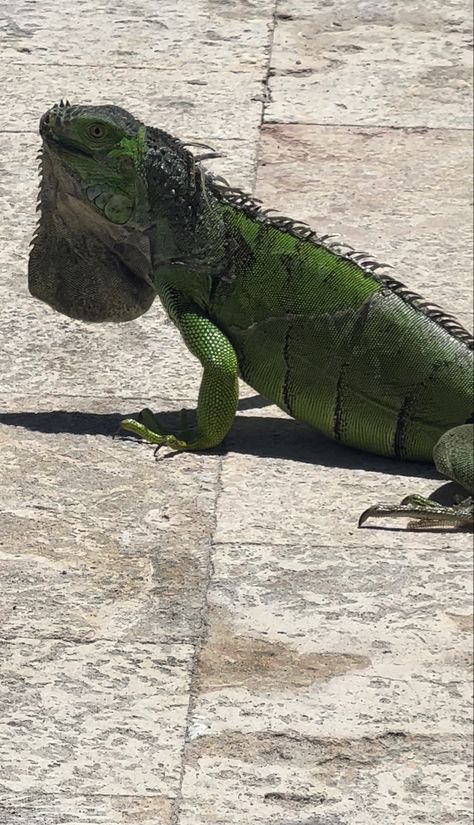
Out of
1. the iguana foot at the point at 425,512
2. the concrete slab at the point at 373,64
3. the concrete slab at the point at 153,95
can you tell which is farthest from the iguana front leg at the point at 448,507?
the concrete slab at the point at 373,64

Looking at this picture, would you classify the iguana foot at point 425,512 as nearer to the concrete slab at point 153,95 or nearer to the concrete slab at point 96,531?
the concrete slab at point 96,531

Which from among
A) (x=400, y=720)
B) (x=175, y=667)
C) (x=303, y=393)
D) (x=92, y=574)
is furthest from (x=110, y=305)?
(x=400, y=720)

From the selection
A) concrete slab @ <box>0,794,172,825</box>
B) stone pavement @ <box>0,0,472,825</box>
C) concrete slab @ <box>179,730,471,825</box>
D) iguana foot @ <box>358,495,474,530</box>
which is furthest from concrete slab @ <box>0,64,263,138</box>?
concrete slab @ <box>0,794,172,825</box>

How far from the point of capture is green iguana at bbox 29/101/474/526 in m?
5.74

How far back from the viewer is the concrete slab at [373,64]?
905 centimetres

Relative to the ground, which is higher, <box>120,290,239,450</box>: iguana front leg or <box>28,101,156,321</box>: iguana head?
<box>28,101,156,321</box>: iguana head

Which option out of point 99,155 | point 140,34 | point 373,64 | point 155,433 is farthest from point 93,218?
point 140,34

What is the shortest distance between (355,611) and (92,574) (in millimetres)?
781

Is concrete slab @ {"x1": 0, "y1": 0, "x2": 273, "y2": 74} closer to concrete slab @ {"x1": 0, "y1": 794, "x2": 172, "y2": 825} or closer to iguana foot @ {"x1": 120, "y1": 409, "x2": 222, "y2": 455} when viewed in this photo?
iguana foot @ {"x1": 120, "y1": 409, "x2": 222, "y2": 455}

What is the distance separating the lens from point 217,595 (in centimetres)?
509

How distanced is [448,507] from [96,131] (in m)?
1.66

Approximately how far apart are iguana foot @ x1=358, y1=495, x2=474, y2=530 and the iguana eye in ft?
4.94

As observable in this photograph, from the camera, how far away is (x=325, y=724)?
15.1ft

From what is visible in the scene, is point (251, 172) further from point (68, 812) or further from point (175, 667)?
point (68, 812)
